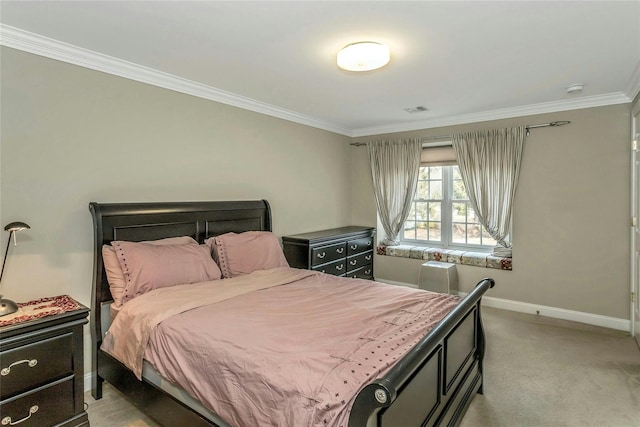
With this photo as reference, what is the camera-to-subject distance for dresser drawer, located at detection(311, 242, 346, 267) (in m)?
3.87

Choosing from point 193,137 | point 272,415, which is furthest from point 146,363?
point 193,137

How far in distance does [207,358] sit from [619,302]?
13.5ft

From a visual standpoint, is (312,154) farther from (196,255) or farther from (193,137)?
(196,255)

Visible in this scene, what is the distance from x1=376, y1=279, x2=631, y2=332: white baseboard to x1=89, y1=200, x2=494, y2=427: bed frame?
207 centimetres

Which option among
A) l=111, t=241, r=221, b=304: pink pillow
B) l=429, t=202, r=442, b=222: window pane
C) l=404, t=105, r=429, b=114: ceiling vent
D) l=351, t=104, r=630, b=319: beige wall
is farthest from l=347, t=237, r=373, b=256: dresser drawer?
l=111, t=241, r=221, b=304: pink pillow

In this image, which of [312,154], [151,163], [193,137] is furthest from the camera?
[312,154]

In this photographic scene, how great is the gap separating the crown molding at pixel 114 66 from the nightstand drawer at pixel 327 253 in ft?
5.45

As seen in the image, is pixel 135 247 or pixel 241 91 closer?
pixel 135 247

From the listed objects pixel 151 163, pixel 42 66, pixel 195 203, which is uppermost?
pixel 42 66

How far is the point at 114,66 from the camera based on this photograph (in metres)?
2.61

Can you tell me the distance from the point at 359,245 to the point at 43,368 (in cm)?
345

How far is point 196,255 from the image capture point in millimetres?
2693

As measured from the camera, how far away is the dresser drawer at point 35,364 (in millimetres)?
1754

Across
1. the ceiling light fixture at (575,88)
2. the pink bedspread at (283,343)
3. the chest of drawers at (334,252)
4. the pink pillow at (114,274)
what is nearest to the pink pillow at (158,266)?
the pink pillow at (114,274)
